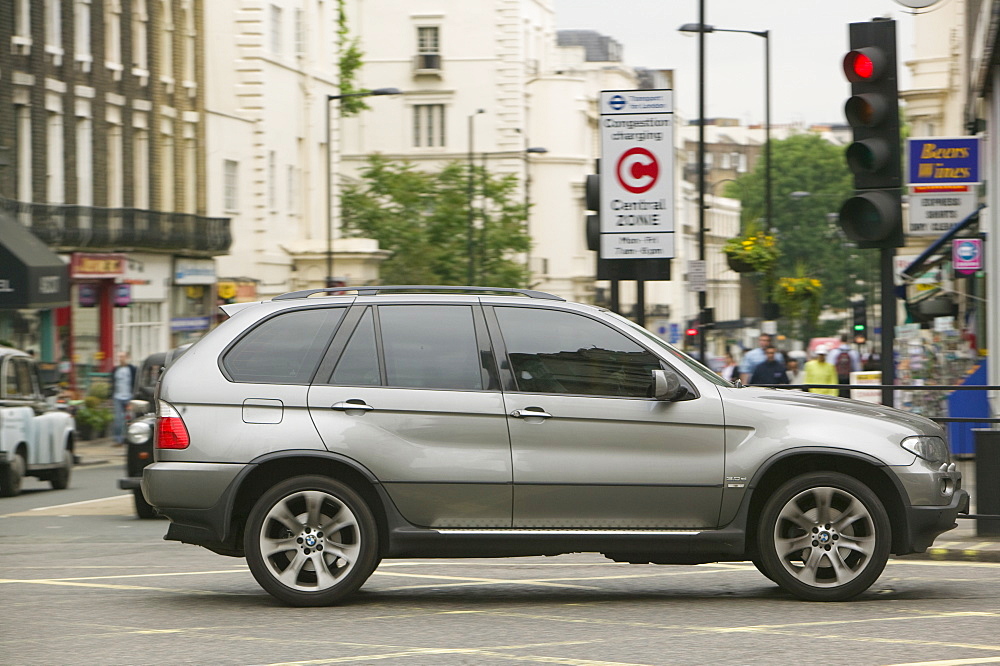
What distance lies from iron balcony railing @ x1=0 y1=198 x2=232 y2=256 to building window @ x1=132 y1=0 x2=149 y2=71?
12.9 ft

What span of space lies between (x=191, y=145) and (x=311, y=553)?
37940mm

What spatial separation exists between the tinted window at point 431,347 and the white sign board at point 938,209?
23.4 feet

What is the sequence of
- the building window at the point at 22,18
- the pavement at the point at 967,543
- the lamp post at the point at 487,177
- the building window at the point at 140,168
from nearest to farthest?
the pavement at the point at 967,543 → the building window at the point at 22,18 → the building window at the point at 140,168 → the lamp post at the point at 487,177

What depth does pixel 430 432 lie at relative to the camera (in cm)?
893

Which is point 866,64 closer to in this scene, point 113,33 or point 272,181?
point 113,33

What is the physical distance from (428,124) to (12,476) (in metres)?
61.4

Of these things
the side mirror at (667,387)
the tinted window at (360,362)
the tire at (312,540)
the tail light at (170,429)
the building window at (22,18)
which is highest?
the building window at (22,18)

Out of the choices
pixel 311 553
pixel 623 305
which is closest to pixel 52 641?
pixel 311 553

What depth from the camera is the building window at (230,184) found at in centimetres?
4873

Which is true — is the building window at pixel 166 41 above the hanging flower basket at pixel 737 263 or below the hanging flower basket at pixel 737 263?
above

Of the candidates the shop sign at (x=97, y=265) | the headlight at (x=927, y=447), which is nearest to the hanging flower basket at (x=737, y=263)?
the shop sign at (x=97, y=265)

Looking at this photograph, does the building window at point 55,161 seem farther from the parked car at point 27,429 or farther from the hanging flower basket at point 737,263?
the parked car at point 27,429

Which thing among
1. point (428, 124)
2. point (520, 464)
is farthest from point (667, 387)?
point (428, 124)

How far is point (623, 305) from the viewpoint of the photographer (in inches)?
3853
